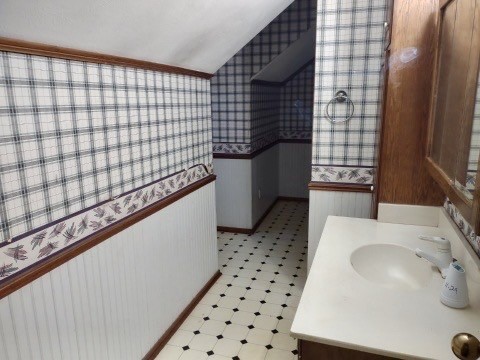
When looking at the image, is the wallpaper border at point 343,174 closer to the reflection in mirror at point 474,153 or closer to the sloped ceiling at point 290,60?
the reflection in mirror at point 474,153

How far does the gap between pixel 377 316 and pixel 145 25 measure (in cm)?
151

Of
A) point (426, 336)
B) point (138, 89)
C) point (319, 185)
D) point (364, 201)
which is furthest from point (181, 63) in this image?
point (426, 336)

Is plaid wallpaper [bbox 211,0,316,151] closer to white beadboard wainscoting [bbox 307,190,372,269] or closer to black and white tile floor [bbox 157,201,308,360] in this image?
black and white tile floor [bbox 157,201,308,360]

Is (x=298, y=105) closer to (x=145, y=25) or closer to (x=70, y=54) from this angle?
(x=145, y=25)

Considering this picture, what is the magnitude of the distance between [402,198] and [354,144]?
60 cm

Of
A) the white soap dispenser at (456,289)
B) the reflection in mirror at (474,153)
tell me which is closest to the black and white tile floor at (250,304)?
the white soap dispenser at (456,289)

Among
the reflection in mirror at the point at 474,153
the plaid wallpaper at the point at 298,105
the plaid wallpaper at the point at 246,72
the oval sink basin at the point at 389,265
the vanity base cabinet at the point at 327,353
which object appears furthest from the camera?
the plaid wallpaper at the point at 298,105

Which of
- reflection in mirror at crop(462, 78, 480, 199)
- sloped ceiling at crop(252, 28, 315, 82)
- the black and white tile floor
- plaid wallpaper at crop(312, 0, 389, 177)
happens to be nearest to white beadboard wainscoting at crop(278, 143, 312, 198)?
sloped ceiling at crop(252, 28, 315, 82)

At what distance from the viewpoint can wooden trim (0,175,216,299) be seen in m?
1.35

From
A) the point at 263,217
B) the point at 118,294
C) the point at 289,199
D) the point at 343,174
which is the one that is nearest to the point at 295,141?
the point at 289,199

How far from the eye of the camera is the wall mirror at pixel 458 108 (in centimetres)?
108

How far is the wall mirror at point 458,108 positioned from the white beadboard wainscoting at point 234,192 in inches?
104

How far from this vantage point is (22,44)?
51.9 inches

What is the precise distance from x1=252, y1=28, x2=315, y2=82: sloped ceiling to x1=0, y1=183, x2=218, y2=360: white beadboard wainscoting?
1.71m
